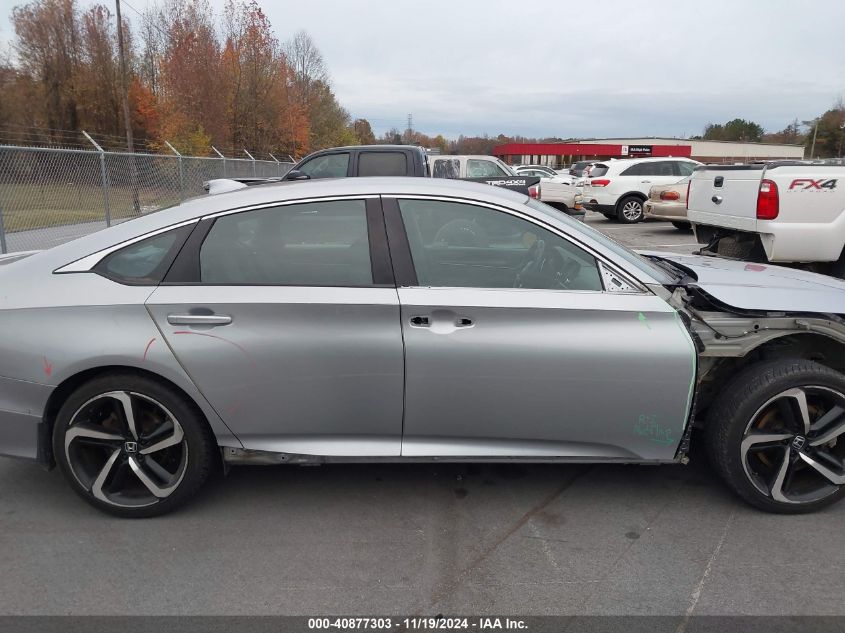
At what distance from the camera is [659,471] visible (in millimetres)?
3457

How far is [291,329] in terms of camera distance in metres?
2.76

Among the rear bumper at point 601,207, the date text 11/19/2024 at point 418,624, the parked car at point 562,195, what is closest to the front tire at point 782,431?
the date text 11/19/2024 at point 418,624

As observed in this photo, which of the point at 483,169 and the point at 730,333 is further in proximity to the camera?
the point at 483,169

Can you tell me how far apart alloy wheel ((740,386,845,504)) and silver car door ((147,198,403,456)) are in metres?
1.80

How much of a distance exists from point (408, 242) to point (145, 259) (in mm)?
1270

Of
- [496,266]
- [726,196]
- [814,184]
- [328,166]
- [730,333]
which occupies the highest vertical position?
[328,166]

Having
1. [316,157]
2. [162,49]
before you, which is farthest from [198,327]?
[162,49]

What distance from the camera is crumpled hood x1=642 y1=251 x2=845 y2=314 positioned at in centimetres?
296

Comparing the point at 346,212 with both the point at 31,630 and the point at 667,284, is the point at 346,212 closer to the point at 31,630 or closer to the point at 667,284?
the point at 667,284

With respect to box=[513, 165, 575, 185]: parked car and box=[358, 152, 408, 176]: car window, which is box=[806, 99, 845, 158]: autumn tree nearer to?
box=[513, 165, 575, 185]: parked car

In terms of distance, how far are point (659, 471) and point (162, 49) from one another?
43487 millimetres

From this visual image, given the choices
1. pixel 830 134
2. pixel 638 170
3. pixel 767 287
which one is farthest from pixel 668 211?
pixel 830 134

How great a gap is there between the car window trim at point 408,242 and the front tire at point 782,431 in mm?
731

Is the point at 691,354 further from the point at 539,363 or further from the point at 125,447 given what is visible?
the point at 125,447
